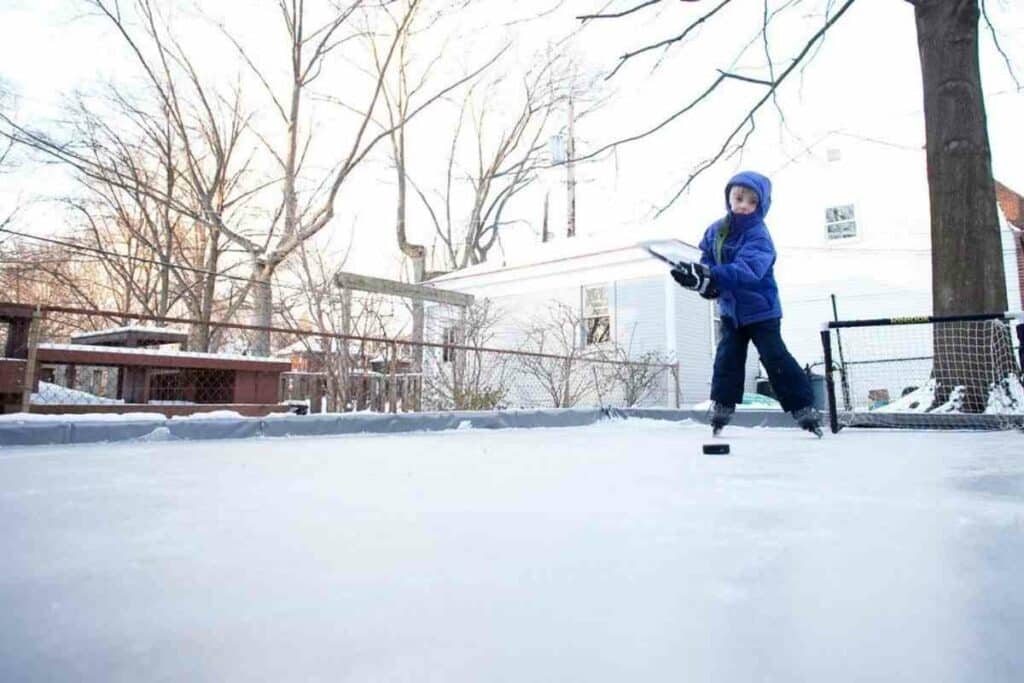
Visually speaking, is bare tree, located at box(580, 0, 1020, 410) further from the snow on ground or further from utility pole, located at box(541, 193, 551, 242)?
utility pole, located at box(541, 193, 551, 242)

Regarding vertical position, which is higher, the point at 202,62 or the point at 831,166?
the point at 202,62

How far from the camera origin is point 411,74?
13.7m

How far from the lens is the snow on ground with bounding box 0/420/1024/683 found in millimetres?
498

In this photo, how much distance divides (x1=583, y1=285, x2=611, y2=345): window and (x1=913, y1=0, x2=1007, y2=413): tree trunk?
21.4ft

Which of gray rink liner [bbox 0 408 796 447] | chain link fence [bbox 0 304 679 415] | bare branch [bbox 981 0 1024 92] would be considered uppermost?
bare branch [bbox 981 0 1024 92]

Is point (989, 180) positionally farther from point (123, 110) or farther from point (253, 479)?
point (123, 110)

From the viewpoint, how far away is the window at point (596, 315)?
10.9 m

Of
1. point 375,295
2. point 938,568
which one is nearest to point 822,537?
point 938,568

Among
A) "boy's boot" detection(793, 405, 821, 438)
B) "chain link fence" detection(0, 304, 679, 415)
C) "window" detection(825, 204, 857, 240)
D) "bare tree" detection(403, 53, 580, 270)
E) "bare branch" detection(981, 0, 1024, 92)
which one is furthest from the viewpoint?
"bare tree" detection(403, 53, 580, 270)

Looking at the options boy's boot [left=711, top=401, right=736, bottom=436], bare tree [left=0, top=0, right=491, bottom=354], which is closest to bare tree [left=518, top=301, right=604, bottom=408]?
boy's boot [left=711, top=401, right=736, bottom=436]

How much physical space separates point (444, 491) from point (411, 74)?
13883mm

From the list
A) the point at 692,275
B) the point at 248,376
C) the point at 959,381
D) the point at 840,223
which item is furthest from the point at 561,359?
the point at 840,223

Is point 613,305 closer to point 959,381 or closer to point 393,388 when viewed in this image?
point 393,388

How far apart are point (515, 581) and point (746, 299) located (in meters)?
2.62
